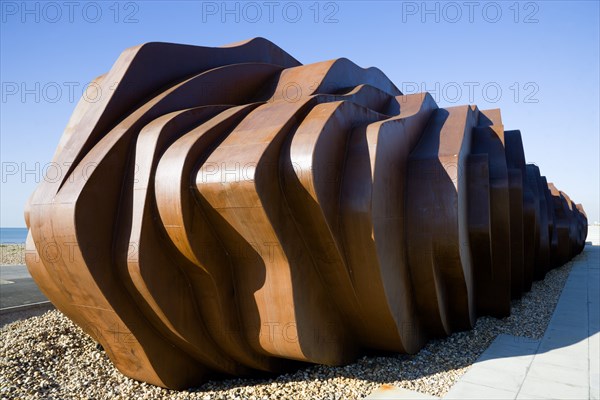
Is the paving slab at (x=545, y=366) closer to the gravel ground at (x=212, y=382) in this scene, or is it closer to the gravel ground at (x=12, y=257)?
the gravel ground at (x=212, y=382)

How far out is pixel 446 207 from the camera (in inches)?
299

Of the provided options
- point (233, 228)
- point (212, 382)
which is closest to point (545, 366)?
point (212, 382)

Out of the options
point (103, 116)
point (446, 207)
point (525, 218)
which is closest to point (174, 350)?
point (103, 116)

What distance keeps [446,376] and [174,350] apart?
4.39m

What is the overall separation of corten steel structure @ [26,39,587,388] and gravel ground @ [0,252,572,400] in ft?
0.93

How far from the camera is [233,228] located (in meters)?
5.97

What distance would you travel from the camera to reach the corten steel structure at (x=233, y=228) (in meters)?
5.92

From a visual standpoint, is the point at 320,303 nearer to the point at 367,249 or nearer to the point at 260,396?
the point at 367,249

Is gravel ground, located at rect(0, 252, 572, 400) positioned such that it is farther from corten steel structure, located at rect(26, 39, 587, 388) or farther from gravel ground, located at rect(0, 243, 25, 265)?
gravel ground, located at rect(0, 243, 25, 265)

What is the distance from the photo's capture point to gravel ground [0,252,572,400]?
6.46 meters

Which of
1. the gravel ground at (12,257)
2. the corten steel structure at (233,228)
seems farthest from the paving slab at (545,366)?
the gravel ground at (12,257)

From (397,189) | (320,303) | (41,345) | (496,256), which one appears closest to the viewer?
(320,303)

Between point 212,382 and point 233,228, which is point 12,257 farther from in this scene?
point 233,228

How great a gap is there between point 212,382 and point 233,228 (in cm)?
293
